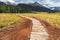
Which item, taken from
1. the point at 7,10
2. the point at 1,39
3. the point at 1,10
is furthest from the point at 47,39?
the point at 7,10

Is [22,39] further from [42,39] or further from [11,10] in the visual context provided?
[11,10]

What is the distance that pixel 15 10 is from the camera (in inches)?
5886

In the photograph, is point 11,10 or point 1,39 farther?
point 11,10

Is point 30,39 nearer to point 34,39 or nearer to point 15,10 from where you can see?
point 34,39

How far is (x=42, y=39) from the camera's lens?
15.4m

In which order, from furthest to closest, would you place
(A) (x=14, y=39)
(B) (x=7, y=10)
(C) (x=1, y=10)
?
(B) (x=7, y=10) < (C) (x=1, y=10) < (A) (x=14, y=39)

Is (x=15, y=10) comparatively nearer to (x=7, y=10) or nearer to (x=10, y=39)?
(x=7, y=10)

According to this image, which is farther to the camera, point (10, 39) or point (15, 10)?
point (15, 10)

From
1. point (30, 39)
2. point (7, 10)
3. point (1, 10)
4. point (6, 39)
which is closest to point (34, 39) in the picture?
point (30, 39)

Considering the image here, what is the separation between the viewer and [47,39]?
15.6 meters

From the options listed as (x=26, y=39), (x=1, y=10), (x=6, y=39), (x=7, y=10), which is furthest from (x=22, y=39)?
(x=7, y=10)

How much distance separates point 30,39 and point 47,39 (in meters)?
1.47

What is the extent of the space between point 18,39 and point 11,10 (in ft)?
433

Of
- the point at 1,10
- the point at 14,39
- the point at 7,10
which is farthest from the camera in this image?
the point at 7,10
